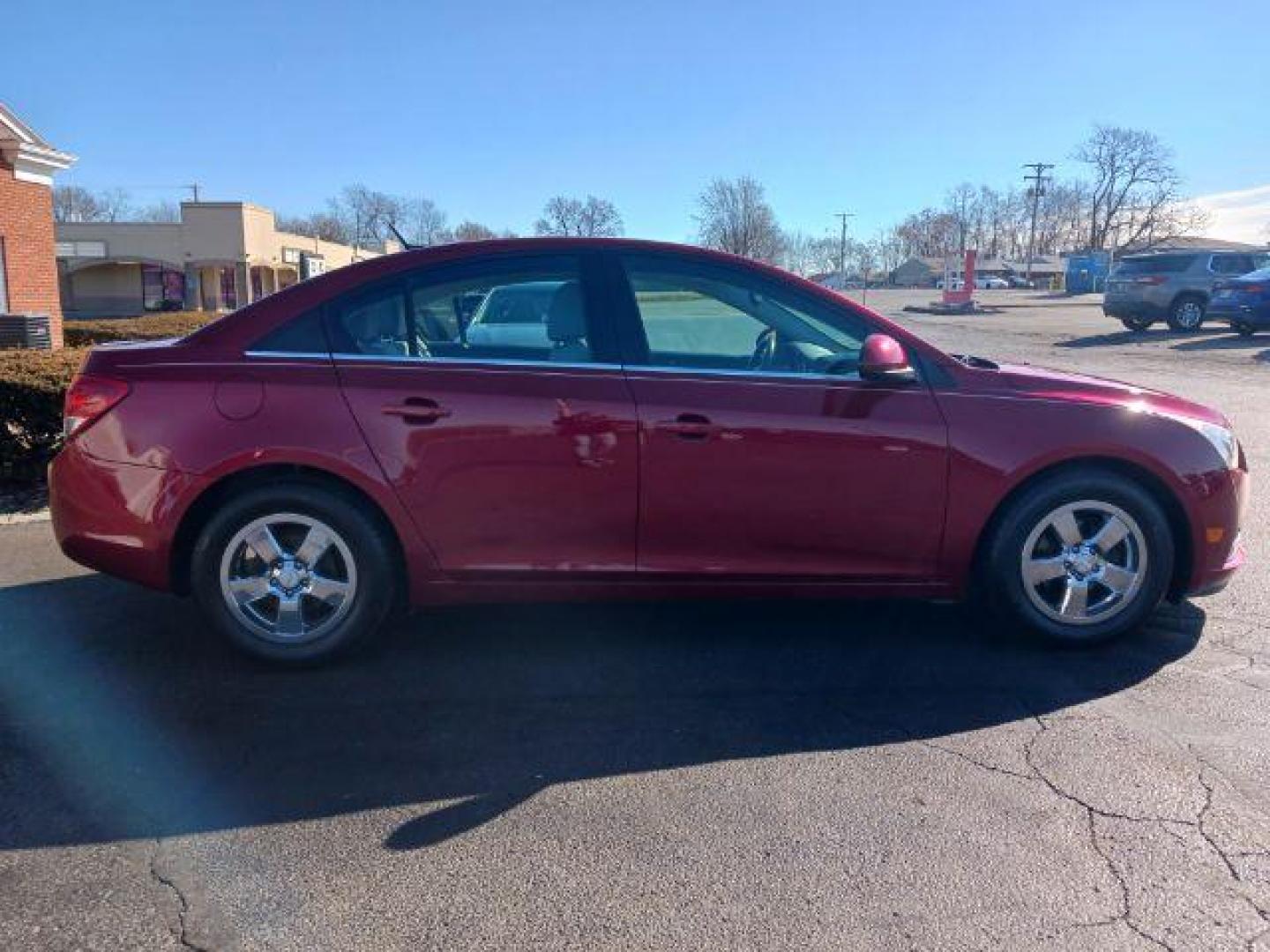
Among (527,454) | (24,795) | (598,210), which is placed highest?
(598,210)

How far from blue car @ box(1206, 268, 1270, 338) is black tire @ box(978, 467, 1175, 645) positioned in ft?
70.9

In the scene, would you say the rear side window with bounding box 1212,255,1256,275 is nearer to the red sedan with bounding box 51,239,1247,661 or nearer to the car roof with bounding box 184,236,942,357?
the red sedan with bounding box 51,239,1247,661

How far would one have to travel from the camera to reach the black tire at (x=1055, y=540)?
425 centimetres

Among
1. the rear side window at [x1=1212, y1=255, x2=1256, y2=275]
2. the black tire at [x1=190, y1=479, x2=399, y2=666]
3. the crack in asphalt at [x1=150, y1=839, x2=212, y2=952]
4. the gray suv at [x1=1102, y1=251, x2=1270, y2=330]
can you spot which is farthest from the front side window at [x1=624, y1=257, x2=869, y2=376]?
the rear side window at [x1=1212, y1=255, x2=1256, y2=275]

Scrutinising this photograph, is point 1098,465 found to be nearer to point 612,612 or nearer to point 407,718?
point 612,612

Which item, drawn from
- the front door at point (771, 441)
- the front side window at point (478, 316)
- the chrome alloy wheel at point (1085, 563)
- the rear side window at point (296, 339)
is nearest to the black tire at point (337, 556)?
the rear side window at point (296, 339)

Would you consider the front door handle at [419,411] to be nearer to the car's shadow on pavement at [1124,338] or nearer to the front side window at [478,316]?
the front side window at [478,316]

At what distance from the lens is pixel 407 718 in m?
3.78

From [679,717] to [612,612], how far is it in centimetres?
121

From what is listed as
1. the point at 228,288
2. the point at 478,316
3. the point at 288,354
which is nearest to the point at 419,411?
the point at 478,316

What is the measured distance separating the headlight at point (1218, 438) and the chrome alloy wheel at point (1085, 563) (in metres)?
0.48

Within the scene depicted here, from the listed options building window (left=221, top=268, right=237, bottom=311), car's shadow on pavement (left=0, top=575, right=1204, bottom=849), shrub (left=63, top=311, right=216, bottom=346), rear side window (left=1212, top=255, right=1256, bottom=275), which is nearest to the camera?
car's shadow on pavement (left=0, top=575, right=1204, bottom=849)

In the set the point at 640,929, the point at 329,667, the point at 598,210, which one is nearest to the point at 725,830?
the point at 640,929

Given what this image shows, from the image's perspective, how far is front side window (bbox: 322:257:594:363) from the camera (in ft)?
13.7
